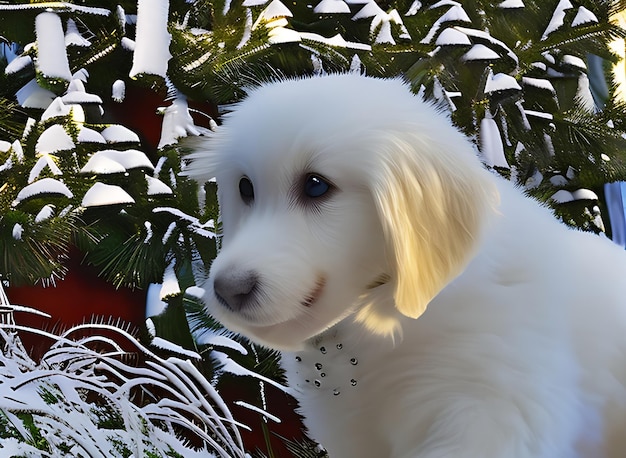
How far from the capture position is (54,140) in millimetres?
1031

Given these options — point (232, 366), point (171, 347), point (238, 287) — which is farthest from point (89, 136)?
point (238, 287)

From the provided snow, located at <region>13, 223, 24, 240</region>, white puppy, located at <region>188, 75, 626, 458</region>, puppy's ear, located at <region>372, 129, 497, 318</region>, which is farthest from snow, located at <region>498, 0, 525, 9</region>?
snow, located at <region>13, 223, 24, 240</region>

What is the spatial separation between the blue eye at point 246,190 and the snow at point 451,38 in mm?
540

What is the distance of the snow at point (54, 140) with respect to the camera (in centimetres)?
103

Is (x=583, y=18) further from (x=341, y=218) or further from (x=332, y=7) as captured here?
(x=341, y=218)

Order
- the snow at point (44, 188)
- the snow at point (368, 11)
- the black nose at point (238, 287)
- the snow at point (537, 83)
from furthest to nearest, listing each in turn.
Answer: the snow at point (537, 83) < the snow at point (368, 11) < the snow at point (44, 188) < the black nose at point (238, 287)

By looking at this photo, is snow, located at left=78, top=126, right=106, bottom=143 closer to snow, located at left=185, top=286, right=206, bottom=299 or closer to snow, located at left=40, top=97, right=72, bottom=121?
snow, located at left=40, top=97, right=72, bottom=121

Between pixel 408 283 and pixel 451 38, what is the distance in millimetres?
605

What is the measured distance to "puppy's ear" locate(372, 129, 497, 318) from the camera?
586mm

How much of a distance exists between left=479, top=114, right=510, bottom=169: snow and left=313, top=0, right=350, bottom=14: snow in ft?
1.01

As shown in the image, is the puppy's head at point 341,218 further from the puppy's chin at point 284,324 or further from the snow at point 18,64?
the snow at point 18,64

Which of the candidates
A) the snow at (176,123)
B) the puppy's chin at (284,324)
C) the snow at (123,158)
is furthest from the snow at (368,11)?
the puppy's chin at (284,324)

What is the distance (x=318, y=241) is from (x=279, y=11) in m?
0.59

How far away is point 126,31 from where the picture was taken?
112 cm
